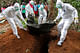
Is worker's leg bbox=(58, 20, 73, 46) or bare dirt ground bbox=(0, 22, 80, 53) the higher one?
worker's leg bbox=(58, 20, 73, 46)

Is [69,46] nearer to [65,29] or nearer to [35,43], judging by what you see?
[65,29]

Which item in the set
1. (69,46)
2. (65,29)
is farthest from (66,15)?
(69,46)

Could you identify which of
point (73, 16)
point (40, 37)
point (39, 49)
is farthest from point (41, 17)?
point (73, 16)

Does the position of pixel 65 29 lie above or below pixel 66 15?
below

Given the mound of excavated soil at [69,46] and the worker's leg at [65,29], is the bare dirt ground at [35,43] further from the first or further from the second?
the worker's leg at [65,29]

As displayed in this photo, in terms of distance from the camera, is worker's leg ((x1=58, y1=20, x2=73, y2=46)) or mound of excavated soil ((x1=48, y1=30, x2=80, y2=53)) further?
worker's leg ((x1=58, y1=20, x2=73, y2=46))

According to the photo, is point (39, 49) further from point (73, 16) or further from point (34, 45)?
point (73, 16)

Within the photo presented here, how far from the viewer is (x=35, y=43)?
6414 mm

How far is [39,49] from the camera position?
21.6 ft

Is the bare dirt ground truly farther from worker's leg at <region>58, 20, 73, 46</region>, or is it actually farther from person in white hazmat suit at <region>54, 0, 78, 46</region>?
person in white hazmat suit at <region>54, 0, 78, 46</region>

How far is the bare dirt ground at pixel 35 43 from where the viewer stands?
5137 mm

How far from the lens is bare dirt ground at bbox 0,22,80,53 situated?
5137mm

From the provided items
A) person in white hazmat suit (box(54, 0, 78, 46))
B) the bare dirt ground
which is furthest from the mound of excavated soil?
person in white hazmat suit (box(54, 0, 78, 46))

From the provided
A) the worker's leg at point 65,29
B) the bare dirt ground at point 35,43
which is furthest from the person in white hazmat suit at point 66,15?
the bare dirt ground at point 35,43
